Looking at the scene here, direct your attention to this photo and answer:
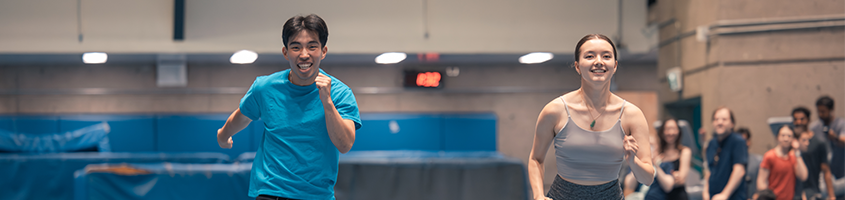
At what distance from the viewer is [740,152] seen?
5059 mm

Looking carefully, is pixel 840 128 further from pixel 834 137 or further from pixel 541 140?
pixel 541 140

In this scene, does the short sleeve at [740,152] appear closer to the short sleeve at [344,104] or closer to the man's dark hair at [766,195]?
the man's dark hair at [766,195]

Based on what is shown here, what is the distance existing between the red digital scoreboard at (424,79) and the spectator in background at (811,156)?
22.5 feet

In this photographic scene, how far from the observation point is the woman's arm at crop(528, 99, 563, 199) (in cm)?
260

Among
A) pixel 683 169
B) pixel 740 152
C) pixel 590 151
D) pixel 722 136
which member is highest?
pixel 590 151

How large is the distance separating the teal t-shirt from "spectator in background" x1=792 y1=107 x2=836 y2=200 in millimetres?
5545

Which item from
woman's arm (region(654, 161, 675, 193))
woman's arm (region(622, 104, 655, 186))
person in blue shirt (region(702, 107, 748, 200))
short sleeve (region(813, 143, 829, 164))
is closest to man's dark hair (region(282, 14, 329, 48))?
woman's arm (region(622, 104, 655, 186))

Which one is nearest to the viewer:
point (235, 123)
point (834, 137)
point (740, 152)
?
point (235, 123)

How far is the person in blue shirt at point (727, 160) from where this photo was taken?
5.04m

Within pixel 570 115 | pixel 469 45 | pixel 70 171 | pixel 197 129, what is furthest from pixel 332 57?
pixel 570 115

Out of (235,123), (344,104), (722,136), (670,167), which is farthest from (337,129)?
(722,136)

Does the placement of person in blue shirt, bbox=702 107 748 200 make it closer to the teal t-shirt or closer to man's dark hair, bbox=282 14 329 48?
the teal t-shirt

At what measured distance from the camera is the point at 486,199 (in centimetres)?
654

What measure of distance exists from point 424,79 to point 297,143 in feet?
31.6
